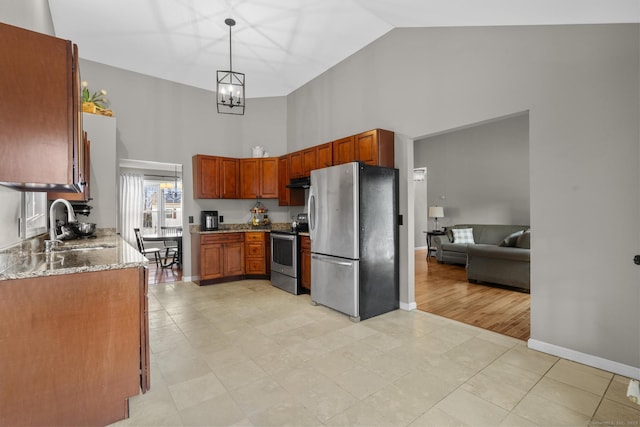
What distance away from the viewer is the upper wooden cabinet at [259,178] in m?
5.55

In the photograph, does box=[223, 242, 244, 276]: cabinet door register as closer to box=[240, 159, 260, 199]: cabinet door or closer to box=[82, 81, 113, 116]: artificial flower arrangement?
box=[240, 159, 260, 199]: cabinet door

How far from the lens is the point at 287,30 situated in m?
3.88

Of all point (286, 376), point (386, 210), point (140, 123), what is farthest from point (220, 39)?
point (286, 376)

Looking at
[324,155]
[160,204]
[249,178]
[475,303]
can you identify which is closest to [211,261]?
[249,178]

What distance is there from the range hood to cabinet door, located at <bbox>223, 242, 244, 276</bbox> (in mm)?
1341

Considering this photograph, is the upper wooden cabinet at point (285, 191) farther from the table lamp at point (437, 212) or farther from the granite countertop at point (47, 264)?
the table lamp at point (437, 212)

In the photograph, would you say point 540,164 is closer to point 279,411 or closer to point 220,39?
point 279,411

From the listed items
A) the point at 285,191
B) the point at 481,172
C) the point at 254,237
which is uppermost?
the point at 481,172

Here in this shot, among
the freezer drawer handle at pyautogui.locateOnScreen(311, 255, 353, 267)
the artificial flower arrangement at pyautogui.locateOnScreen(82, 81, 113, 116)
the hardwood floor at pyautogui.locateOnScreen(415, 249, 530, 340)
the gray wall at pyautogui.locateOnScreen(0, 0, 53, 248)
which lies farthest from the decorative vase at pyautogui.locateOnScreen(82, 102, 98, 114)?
the hardwood floor at pyautogui.locateOnScreen(415, 249, 530, 340)

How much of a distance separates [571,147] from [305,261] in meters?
3.20

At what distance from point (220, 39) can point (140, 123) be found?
197 cm

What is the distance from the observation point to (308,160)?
15.6 feet

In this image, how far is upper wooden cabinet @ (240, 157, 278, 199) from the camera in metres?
5.55

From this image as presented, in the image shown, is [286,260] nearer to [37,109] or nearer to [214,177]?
[214,177]
